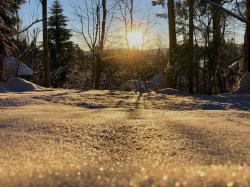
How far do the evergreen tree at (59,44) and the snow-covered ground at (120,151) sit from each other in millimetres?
37001

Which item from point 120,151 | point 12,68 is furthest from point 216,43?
→ point 120,151

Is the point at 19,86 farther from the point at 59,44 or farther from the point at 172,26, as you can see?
the point at 59,44

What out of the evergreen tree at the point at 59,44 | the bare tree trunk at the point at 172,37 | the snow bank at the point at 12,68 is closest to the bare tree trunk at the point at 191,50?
the bare tree trunk at the point at 172,37

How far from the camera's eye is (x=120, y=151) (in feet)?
9.72

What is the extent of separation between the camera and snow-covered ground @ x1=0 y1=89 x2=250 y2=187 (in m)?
1.55

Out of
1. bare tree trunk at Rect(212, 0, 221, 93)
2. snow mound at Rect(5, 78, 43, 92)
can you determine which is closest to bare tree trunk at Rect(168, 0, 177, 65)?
bare tree trunk at Rect(212, 0, 221, 93)

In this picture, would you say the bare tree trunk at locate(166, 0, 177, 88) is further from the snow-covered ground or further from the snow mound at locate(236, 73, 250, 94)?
the snow-covered ground

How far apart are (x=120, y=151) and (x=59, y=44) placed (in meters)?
40.0

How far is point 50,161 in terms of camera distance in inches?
96.3

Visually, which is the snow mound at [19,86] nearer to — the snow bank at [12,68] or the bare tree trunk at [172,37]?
the bare tree trunk at [172,37]

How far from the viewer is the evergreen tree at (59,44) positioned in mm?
41369

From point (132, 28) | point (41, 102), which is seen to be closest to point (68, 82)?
point (132, 28)

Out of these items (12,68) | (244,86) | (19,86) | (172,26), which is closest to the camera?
(19,86)

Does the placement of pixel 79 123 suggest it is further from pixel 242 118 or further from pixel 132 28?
pixel 132 28
